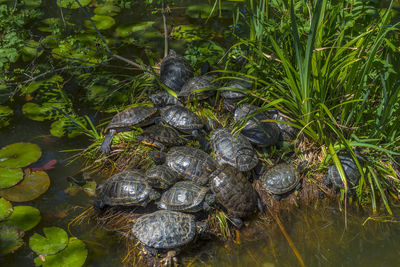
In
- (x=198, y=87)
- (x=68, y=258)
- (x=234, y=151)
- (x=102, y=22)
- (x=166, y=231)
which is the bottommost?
(x=68, y=258)

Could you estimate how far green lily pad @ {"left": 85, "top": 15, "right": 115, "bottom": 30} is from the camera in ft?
21.8

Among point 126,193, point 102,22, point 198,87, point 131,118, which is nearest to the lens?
point 126,193

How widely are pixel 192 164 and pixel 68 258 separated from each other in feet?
5.25

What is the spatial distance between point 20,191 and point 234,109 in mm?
2786

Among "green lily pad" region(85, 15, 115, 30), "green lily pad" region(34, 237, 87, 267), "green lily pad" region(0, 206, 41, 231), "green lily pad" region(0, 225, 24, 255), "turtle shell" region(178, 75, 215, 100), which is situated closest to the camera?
"green lily pad" region(34, 237, 87, 267)

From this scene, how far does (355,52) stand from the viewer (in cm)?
380

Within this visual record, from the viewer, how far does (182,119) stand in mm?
4645

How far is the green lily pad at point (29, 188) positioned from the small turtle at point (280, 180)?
8.49 ft

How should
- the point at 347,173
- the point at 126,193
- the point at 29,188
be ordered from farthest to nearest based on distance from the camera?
the point at 29,188, the point at 347,173, the point at 126,193

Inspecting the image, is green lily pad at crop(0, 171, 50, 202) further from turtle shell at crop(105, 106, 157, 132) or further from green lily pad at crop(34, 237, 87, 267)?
turtle shell at crop(105, 106, 157, 132)

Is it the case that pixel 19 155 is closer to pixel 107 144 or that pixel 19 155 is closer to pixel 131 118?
pixel 107 144

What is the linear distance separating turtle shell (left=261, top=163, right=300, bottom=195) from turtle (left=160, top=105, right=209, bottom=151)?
2.80 ft

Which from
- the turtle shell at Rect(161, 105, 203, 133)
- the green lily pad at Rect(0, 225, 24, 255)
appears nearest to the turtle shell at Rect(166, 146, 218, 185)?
the turtle shell at Rect(161, 105, 203, 133)

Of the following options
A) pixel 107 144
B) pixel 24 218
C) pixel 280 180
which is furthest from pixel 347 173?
pixel 24 218
